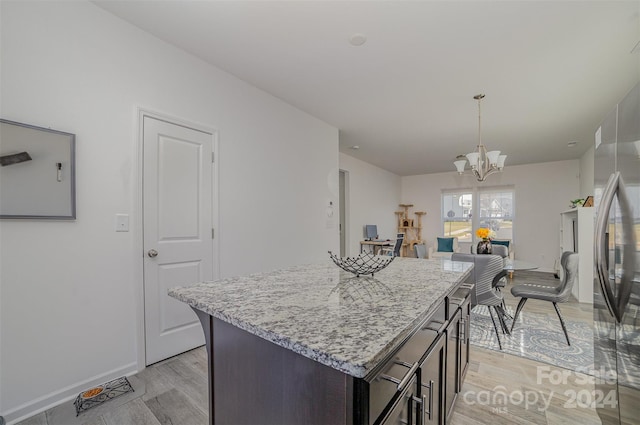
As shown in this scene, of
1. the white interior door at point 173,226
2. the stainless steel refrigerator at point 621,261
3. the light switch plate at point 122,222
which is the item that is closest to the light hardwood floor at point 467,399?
the white interior door at point 173,226

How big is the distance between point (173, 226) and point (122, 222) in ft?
1.23

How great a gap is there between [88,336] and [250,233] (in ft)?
4.85

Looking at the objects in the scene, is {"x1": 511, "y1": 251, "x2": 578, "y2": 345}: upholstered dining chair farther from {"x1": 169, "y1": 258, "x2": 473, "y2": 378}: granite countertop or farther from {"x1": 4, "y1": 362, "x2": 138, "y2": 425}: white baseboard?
{"x1": 4, "y1": 362, "x2": 138, "y2": 425}: white baseboard

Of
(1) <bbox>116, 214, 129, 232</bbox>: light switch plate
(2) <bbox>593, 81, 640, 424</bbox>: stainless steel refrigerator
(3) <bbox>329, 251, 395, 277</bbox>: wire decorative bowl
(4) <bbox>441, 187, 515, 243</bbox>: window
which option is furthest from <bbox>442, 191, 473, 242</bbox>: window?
(1) <bbox>116, 214, 129, 232</bbox>: light switch plate

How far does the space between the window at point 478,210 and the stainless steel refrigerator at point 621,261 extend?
659 centimetres

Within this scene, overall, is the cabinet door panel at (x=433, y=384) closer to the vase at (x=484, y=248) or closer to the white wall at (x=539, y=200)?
the vase at (x=484, y=248)

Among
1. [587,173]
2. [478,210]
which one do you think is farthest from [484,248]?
[478,210]

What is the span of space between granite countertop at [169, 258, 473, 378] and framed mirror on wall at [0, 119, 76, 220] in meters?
1.26

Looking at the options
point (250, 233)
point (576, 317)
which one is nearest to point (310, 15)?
point (250, 233)

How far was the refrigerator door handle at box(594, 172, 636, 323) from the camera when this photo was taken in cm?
113

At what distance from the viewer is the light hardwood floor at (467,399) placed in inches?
64.6

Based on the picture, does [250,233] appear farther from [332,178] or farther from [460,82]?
[460,82]

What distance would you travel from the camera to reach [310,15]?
198 centimetres

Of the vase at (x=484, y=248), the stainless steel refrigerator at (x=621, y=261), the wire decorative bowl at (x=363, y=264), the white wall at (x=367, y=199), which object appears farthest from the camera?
the white wall at (x=367, y=199)
